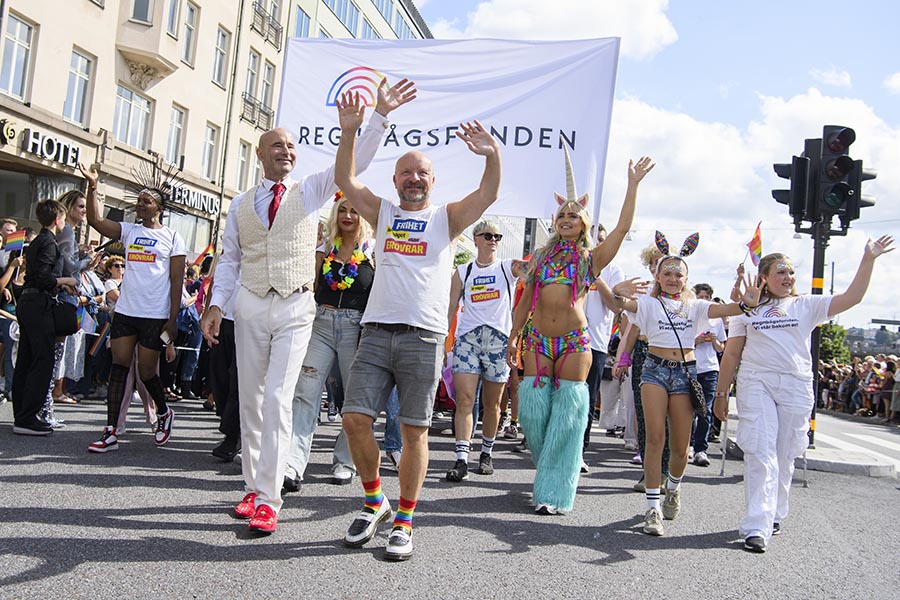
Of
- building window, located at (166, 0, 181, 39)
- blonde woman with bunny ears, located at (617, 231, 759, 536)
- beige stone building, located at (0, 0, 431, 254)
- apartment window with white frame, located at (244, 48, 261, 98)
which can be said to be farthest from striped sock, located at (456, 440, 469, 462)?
apartment window with white frame, located at (244, 48, 261, 98)

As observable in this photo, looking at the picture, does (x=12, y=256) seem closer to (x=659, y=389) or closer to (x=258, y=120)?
(x=659, y=389)

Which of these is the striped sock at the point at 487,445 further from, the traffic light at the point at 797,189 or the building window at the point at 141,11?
the building window at the point at 141,11

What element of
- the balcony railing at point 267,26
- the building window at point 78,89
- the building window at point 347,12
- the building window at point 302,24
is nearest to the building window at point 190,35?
the balcony railing at point 267,26

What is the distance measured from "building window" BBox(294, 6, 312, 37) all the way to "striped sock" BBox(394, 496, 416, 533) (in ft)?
105

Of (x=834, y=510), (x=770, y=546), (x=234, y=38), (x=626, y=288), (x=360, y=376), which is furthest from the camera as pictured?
(x=234, y=38)

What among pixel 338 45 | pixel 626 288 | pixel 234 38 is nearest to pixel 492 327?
pixel 626 288

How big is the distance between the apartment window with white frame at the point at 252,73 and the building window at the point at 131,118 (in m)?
6.77

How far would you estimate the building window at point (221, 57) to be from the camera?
27.7m

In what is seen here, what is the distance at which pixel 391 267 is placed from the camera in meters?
4.23

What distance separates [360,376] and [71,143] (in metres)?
18.9

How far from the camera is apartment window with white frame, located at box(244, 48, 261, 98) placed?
3016 cm

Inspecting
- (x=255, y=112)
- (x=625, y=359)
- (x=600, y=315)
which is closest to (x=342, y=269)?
(x=600, y=315)

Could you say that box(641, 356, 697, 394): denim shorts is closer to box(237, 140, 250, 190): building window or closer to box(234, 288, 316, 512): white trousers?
box(234, 288, 316, 512): white trousers

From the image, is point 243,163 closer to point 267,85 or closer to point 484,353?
point 267,85
